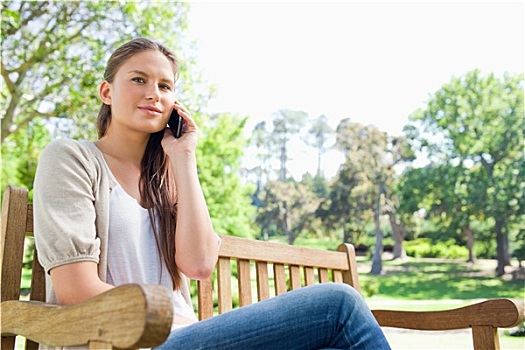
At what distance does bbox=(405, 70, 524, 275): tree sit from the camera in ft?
21.5

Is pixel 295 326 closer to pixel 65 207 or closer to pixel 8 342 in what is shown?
pixel 65 207

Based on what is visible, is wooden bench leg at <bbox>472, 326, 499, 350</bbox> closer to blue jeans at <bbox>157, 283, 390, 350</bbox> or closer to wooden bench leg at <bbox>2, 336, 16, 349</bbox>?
blue jeans at <bbox>157, 283, 390, 350</bbox>

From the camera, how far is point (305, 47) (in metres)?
7.67

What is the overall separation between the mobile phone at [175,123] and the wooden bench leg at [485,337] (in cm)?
84

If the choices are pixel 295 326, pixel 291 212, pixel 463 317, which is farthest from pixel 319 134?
pixel 295 326

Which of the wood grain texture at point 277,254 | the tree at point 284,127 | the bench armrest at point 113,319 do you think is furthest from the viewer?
the tree at point 284,127

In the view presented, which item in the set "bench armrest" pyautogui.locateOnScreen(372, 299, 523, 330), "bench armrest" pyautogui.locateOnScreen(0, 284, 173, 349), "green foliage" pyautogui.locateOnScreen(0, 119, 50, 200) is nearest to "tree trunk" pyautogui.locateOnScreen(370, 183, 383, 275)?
"green foliage" pyautogui.locateOnScreen(0, 119, 50, 200)

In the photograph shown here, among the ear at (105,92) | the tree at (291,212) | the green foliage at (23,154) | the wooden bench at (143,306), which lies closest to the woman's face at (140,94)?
the ear at (105,92)

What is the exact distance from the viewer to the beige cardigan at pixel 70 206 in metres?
0.95

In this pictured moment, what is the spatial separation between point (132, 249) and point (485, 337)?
87cm

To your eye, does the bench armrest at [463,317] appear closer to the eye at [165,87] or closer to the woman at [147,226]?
the woman at [147,226]

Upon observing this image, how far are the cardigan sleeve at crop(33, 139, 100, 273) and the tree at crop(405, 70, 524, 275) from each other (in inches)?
244

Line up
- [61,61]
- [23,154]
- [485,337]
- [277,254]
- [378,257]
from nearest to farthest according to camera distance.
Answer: [485,337] < [277,254] < [61,61] < [23,154] < [378,257]

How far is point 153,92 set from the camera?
119 centimetres
